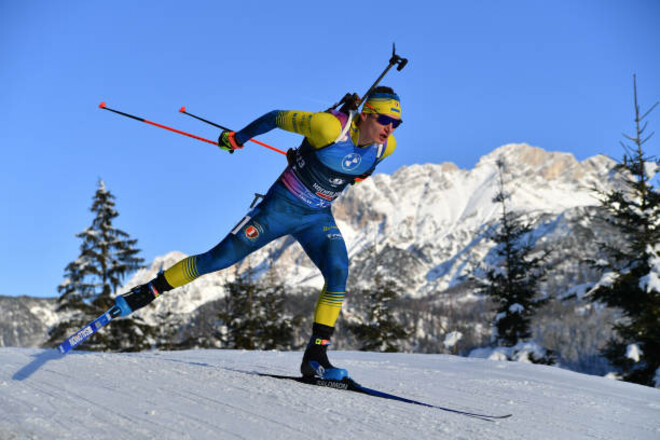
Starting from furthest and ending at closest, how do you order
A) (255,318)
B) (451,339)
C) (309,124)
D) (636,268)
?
1. (255,318)
2. (451,339)
3. (636,268)
4. (309,124)

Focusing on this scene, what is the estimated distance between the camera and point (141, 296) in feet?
15.0

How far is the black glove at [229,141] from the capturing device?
4727mm

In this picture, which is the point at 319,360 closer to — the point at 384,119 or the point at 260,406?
the point at 260,406

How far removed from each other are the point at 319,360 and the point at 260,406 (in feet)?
4.70

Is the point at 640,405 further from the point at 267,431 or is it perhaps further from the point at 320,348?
the point at 267,431

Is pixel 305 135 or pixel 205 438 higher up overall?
pixel 305 135

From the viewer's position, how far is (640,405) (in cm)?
459

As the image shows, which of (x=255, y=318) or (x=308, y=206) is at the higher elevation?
(x=308, y=206)

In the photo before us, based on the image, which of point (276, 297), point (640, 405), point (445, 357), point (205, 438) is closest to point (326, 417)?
point (205, 438)

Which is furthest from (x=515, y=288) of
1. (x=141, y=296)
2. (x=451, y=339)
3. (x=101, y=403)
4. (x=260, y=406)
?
(x=101, y=403)

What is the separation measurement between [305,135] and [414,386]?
2.29 m

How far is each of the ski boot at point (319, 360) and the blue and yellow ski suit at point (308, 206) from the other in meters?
0.09

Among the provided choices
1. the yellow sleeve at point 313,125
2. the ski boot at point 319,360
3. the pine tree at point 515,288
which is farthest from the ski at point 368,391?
the pine tree at point 515,288

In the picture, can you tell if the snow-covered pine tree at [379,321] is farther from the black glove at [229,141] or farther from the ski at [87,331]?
the ski at [87,331]
